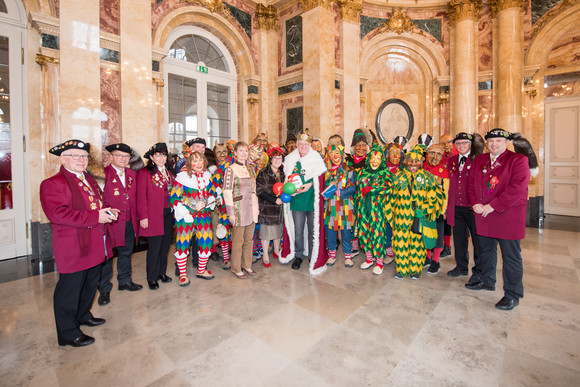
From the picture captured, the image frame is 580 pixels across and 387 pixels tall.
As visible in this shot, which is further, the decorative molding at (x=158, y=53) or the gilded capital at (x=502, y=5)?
the gilded capital at (x=502, y=5)

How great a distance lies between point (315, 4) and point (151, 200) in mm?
6960

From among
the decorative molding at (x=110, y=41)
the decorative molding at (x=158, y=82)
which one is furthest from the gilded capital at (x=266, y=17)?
the decorative molding at (x=110, y=41)

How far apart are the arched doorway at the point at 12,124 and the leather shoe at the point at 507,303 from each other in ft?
24.0

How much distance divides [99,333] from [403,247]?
359 centimetres

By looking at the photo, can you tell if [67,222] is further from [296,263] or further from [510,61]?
[510,61]

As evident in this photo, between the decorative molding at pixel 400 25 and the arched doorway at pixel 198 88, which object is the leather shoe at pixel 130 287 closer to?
the arched doorway at pixel 198 88

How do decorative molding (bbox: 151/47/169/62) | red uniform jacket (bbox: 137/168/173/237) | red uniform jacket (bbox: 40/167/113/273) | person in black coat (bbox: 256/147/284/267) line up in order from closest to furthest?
red uniform jacket (bbox: 40/167/113/273) → red uniform jacket (bbox: 137/168/173/237) → person in black coat (bbox: 256/147/284/267) → decorative molding (bbox: 151/47/169/62)

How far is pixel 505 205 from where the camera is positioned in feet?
10.1

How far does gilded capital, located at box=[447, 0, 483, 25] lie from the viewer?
8688 mm

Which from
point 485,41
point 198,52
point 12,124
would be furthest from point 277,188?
point 485,41

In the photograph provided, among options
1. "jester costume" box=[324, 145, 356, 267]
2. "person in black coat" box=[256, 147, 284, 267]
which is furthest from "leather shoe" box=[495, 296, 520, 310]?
"person in black coat" box=[256, 147, 284, 267]

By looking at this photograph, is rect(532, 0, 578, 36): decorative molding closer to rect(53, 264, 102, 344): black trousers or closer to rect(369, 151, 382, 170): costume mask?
rect(369, 151, 382, 170): costume mask

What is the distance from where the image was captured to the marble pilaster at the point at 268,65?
28.3ft

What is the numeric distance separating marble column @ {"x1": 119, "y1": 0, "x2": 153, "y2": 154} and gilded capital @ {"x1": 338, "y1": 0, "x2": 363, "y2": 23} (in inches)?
201
